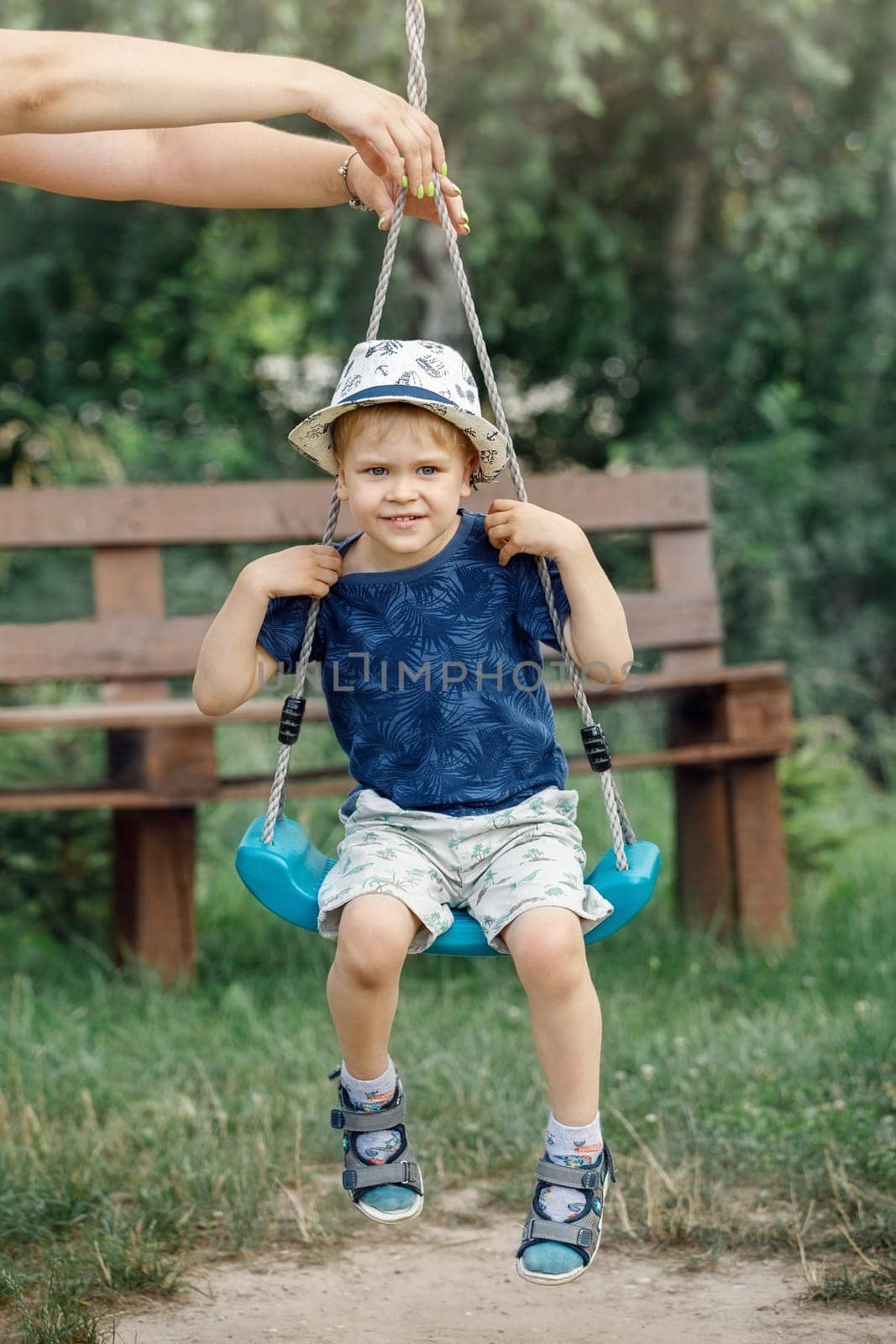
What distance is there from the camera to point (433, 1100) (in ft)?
11.4

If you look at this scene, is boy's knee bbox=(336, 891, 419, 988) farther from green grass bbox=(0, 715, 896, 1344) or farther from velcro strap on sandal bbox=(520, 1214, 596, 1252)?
green grass bbox=(0, 715, 896, 1344)

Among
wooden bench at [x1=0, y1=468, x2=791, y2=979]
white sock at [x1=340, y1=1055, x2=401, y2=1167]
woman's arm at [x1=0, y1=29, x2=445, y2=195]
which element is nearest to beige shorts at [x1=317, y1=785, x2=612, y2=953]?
white sock at [x1=340, y1=1055, x2=401, y2=1167]

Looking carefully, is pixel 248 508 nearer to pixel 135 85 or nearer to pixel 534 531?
pixel 534 531

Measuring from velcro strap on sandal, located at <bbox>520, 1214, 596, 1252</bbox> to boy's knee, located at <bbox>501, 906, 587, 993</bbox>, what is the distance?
14.0 inches

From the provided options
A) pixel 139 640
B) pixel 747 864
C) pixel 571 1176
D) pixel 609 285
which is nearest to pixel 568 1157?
pixel 571 1176

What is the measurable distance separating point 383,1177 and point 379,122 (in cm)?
167

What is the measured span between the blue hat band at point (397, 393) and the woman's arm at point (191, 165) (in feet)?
1.60

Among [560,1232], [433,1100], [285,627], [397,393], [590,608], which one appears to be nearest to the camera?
[560,1232]

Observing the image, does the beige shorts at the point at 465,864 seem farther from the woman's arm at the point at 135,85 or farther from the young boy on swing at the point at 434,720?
the woman's arm at the point at 135,85

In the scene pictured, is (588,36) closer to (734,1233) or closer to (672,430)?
(672,430)

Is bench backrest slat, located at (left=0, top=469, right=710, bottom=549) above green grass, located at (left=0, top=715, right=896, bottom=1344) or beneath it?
above

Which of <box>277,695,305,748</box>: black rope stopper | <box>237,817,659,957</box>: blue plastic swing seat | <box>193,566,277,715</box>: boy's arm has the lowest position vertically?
<box>237,817,659,957</box>: blue plastic swing seat

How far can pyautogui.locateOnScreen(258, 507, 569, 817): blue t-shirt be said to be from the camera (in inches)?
103

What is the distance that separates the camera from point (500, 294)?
Result: 27.6 feet
